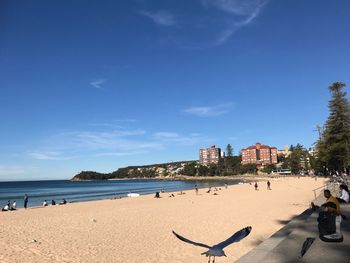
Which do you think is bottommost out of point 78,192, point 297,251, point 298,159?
point 78,192

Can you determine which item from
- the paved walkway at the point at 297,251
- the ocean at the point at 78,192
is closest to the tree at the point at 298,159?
the ocean at the point at 78,192

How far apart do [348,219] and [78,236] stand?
34.3 ft

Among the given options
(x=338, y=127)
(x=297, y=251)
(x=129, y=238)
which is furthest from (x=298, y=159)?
(x=297, y=251)

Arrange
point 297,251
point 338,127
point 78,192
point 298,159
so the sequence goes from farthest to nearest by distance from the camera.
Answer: point 298,159 < point 78,192 < point 338,127 < point 297,251

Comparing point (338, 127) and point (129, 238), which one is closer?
point (129, 238)

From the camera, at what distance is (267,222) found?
16469 mm

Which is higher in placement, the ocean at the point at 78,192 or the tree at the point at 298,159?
the tree at the point at 298,159

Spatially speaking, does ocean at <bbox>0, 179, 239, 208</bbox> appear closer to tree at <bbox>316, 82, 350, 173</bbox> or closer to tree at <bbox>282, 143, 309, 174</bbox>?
tree at <bbox>316, 82, 350, 173</bbox>

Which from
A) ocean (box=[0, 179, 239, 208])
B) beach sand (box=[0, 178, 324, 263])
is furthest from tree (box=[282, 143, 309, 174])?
beach sand (box=[0, 178, 324, 263])

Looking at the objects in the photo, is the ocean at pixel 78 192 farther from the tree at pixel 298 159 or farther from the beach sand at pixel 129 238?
the tree at pixel 298 159

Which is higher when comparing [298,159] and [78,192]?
[298,159]

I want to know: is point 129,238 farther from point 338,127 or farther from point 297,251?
point 338,127

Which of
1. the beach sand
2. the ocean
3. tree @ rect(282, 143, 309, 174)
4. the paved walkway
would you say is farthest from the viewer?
tree @ rect(282, 143, 309, 174)

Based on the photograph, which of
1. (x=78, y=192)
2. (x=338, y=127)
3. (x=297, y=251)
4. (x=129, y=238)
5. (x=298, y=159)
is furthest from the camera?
(x=298, y=159)
